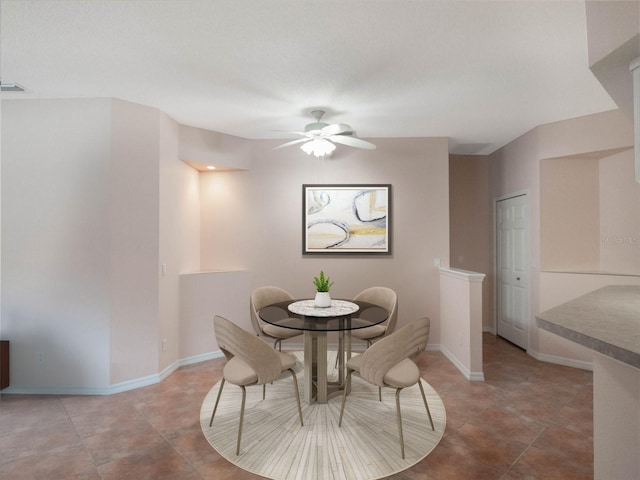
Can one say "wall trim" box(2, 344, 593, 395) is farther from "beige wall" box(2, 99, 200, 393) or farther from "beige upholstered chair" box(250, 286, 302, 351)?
"beige upholstered chair" box(250, 286, 302, 351)

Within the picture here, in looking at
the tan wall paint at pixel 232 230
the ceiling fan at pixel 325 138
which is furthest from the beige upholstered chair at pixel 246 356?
the tan wall paint at pixel 232 230

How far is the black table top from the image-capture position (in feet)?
7.58

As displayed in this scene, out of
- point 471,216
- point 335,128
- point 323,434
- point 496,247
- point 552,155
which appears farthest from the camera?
point 471,216

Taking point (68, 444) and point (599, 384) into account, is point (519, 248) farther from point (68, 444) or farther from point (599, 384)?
point (68, 444)

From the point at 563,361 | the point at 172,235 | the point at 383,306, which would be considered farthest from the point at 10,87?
the point at 563,361

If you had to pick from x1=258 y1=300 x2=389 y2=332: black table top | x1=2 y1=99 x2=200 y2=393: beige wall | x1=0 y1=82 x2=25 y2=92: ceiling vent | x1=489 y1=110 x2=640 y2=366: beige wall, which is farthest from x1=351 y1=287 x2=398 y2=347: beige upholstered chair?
x1=0 y1=82 x2=25 y2=92: ceiling vent

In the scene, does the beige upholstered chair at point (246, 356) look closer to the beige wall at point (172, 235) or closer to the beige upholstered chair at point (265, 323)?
the beige upholstered chair at point (265, 323)

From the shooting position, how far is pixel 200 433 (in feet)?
7.32

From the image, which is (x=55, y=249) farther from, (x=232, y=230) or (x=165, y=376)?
(x=232, y=230)

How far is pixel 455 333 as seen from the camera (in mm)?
3516

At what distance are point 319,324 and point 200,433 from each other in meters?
1.13

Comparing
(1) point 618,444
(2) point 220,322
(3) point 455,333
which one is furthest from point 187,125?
(1) point 618,444

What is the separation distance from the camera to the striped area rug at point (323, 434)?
1.87 meters

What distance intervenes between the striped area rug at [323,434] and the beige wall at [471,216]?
258cm
